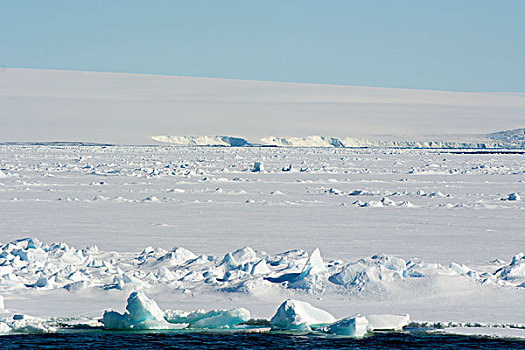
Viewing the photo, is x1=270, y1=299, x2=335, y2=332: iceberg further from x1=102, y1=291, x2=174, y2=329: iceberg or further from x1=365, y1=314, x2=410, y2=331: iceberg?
x1=102, y1=291, x2=174, y2=329: iceberg

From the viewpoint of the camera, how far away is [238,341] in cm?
616

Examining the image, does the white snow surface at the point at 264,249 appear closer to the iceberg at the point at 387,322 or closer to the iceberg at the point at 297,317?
the iceberg at the point at 387,322

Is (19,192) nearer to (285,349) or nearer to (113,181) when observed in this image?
(113,181)

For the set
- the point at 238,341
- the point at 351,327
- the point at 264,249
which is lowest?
the point at 238,341

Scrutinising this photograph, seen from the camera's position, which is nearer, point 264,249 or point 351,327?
point 351,327

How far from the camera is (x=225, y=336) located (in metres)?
6.34

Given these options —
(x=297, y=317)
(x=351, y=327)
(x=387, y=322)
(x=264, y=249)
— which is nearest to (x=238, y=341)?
(x=297, y=317)

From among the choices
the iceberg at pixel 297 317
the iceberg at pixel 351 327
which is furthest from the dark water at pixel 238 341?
the iceberg at pixel 297 317

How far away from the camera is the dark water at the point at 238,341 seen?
234 inches

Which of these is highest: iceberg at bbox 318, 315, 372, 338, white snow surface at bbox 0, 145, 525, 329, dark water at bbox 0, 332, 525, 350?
white snow surface at bbox 0, 145, 525, 329

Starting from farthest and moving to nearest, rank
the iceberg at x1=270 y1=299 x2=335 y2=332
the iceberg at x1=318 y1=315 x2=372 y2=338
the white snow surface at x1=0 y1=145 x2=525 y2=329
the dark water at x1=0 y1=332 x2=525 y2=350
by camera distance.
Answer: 1. the white snow surface at x1=0 y1=145 x2=525 y2=329
2. the iceberg at x1=270 y1=299 x2=335 y2=332
3. the iceberg at x1=318 y1=315 x2=372 y2=338
4. the dark water at x1=0 y1=332 x2=525 y2=350

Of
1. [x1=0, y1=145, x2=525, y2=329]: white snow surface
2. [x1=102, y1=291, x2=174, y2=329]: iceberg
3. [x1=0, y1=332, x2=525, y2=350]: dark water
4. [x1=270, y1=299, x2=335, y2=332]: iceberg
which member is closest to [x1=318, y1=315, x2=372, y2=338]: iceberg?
[x1=0, y1=332, x2=525, y2=350]: dark water

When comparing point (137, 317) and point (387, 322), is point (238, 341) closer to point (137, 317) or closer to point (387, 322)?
point (137, 317)

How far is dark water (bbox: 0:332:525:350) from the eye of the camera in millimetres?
5949
